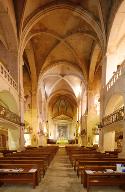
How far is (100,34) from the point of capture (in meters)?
17.0

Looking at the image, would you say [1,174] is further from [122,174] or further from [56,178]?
[122,174]

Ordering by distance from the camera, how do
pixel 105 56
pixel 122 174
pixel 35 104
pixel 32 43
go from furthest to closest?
pixel 35 104 < pixel 32 43 < pixel 105 56 < pixel 122 174

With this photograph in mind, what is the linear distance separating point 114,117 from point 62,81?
71.0 feet

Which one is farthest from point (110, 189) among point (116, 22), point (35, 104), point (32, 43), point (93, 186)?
point (35, 104)

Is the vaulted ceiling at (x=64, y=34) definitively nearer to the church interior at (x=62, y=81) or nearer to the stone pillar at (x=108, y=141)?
the church interior at (x=62, y=81)

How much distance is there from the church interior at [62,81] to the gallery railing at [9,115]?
0.07 meters

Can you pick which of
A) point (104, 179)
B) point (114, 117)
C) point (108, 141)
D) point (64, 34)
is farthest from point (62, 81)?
point (104, 179)

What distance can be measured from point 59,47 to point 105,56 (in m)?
9.34

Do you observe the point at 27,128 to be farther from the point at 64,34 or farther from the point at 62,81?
the point at 62,81

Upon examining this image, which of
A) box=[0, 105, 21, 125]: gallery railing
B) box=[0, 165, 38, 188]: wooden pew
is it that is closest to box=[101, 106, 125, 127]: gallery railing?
box=[0, 165, 38, 188]: wooden pew

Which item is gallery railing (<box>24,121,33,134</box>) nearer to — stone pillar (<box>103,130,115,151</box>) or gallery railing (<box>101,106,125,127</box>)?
gallery railing (<box>101,106,125,127</box>)

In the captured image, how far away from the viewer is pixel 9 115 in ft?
47.1

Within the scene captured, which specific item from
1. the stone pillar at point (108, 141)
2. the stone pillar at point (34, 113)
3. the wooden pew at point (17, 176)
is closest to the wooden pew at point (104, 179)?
the wooden pew at point (17, 176)

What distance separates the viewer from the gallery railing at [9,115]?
12.7 meters
